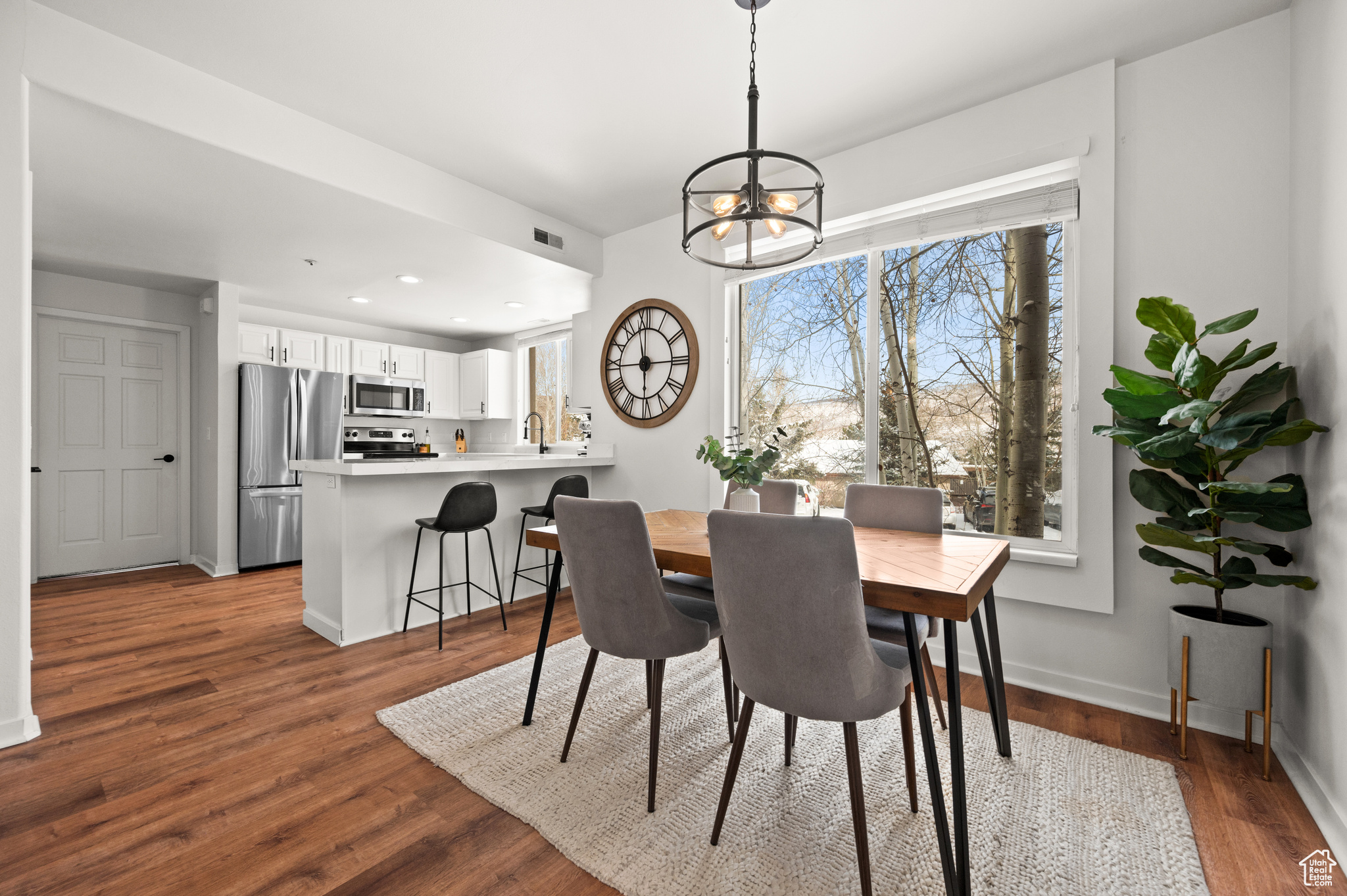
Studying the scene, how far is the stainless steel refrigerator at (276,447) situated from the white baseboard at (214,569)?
8 cm

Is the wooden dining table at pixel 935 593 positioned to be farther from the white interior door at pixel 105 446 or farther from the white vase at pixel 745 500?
the white interior door at pixel 105 446

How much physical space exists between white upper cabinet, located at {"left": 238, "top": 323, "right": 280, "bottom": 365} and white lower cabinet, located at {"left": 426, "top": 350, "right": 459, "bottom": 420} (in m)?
1.43

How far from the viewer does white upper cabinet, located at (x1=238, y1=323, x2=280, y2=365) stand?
490 centimetres

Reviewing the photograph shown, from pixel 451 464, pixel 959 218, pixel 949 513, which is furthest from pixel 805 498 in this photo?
pixel 451 464

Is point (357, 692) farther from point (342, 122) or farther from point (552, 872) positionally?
point (342, 122)

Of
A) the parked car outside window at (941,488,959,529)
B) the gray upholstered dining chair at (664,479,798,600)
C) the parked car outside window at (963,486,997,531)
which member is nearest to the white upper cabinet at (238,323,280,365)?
the gray upholstered dining chair at (664,479,798,600)

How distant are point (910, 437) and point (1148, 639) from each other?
123cm

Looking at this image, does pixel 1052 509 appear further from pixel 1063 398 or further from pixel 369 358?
pixel 369 358

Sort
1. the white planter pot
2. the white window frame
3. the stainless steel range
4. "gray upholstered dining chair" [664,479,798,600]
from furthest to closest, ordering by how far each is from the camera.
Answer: the stainless steel range < the white window frame < "gray upholstered dining chair" [664,479,798,600] < the white planter pot

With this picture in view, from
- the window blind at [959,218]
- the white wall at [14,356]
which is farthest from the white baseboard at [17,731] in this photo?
the window blind at [959,218]

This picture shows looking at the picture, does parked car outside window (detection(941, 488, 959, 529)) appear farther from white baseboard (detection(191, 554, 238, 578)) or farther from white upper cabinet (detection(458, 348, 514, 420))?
white baseboard (detection(191, 554, 238, 578))

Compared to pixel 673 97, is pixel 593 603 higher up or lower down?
lower down

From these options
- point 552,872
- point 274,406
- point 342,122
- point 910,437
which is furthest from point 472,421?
point 552,872

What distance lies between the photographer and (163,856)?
1.47 m
